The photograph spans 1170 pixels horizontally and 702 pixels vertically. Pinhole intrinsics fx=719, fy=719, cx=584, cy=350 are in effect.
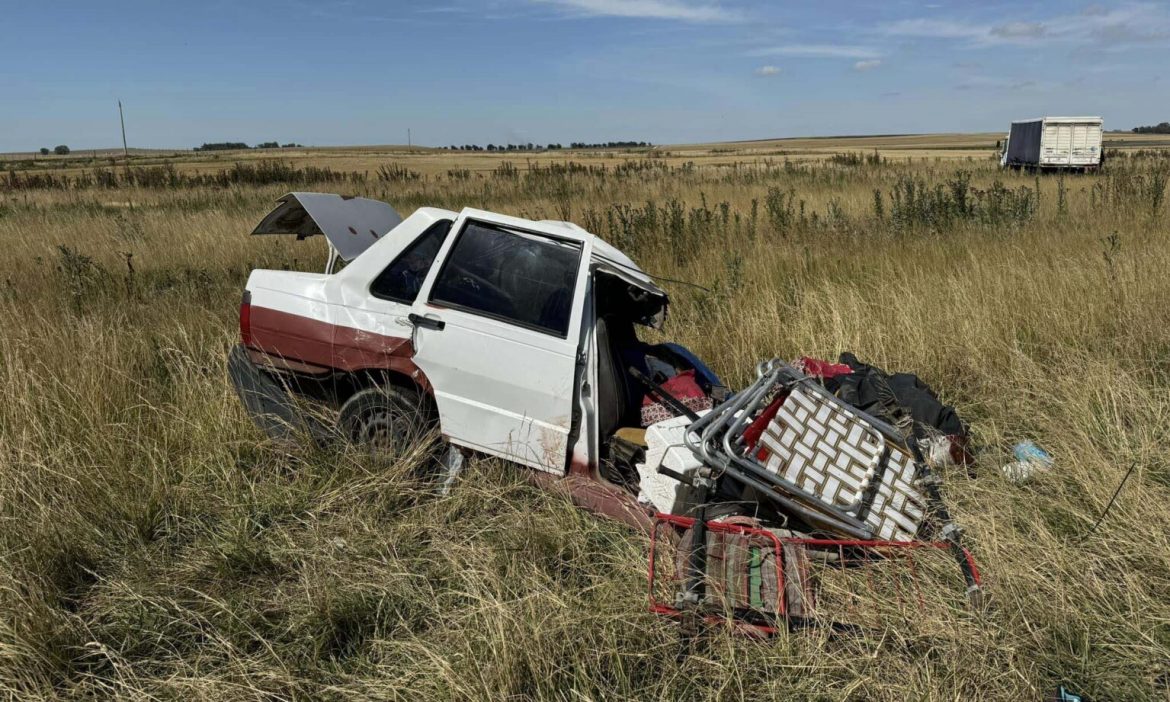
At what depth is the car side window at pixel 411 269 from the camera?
4.27 meters

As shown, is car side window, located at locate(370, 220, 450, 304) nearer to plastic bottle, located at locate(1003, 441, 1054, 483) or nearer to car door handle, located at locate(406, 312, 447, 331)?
car door handle, located at locate(406, 312, 447, 331)

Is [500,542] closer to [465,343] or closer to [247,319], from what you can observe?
[465,343]

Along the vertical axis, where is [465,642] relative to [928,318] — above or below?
below

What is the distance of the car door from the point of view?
3912 mm

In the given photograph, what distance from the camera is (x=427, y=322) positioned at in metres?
4.08

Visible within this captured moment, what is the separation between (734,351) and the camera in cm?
639

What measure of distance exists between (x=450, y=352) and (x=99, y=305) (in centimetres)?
566

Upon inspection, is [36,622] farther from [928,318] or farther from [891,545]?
[928,318]

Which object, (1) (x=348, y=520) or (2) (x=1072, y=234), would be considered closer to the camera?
(1) (x=348, y=520)

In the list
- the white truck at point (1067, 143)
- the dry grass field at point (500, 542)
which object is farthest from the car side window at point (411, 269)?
the white truck at point (1067, 143)

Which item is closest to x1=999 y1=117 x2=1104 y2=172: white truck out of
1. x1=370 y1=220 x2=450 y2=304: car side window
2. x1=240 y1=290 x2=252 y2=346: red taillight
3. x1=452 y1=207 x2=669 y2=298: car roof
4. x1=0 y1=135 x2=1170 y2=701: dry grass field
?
x1=0 y1=135 x2=1170 y2=701: dry grass field

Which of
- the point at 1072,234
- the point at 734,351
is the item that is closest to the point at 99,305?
the point at 734,351

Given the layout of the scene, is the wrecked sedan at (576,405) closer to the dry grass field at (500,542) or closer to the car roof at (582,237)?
the car roof at (582,237)

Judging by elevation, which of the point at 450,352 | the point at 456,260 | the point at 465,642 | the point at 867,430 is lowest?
the point at 465,642
